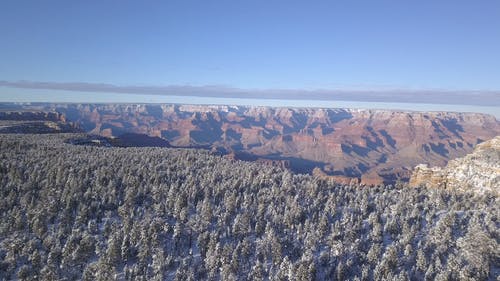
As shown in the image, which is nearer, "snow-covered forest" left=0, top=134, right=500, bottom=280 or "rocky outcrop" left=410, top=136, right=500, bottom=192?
"snow-covered forest" left=0, top=134, right=500, bottom=280

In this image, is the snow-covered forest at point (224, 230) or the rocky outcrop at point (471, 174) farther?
the rocky outcrop at point (471, 174)

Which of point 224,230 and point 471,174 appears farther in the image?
point 471,174

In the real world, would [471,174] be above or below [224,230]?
above
